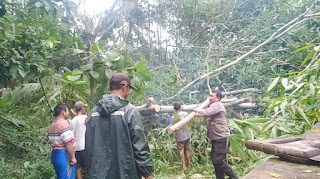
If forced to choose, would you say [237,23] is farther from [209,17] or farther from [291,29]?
[291,29]

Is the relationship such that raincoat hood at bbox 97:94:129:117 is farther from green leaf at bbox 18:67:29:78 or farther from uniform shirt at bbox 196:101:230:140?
uniform shirt at bbox 196:101:230:140

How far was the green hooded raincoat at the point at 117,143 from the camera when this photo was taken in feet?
7.16

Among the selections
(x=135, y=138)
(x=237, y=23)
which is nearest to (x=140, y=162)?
(x=135, y=138)

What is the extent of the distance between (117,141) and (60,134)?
178 centimetres

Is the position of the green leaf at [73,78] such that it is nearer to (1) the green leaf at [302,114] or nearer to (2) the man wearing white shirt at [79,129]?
(2) the man wearing white shirt at [79,129]

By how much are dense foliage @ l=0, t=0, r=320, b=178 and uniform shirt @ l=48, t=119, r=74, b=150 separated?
1.66ft

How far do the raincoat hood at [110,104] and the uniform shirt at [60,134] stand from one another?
1617 mm

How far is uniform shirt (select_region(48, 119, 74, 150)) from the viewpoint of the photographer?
12.1 ft

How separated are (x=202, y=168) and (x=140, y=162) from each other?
3.55 meters

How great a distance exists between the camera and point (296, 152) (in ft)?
5.49

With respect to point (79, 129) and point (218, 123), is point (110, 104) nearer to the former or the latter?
point (79, 129)

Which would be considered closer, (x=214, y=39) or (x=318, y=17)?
(x=318, y=17)

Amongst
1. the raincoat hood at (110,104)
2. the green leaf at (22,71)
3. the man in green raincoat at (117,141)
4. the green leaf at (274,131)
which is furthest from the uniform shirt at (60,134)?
the green leaf at (274,131)

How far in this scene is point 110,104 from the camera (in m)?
2.24
